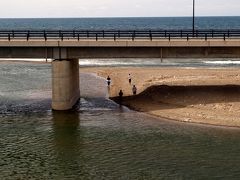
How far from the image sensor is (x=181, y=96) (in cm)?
4853

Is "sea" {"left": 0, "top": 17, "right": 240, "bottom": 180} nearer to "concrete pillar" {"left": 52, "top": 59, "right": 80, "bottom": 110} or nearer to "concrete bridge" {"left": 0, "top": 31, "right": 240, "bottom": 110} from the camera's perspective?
"concrete pillar" {"left": 52, "top": 59, "right": 80, "bottom": 110}

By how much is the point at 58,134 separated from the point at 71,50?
36.6 feet

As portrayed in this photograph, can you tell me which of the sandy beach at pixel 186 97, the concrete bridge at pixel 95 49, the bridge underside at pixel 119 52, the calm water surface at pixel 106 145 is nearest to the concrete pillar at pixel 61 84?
the concrete bridge at pixel 95 49

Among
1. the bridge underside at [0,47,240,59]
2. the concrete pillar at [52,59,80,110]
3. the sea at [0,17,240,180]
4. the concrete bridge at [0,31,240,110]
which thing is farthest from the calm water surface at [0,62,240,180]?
the bridge underside at [0,47,240,59]

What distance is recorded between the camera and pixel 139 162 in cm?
2973

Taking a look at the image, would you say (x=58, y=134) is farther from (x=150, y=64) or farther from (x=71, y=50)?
(x=150, y=64)

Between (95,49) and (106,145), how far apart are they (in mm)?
14248

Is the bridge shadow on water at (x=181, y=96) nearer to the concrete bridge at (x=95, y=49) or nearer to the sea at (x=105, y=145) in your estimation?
the sea at (x=105, y=145)

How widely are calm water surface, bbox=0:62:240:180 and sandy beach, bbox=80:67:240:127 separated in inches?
84.3

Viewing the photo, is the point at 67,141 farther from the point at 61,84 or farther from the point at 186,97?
the point at 186,97

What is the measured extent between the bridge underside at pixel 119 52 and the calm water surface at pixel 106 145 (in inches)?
206

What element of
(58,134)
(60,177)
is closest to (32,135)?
(58,134)

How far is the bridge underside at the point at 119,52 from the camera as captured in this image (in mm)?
44344

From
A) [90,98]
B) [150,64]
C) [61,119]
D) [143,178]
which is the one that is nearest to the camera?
[143,178]
